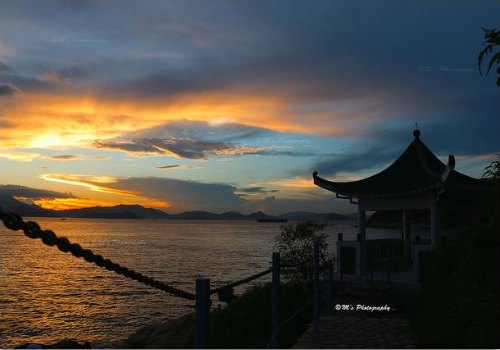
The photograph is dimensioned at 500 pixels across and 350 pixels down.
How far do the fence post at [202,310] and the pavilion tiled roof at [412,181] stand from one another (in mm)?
11097

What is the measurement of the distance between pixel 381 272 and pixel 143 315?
22.5 metres

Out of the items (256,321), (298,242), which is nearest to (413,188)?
(256,321)

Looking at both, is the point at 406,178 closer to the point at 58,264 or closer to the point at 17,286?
the point at 17,286

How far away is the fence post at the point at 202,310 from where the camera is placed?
10.5 ft

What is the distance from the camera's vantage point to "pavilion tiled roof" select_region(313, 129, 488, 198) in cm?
1415

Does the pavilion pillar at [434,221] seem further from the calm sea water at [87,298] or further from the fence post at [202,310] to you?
the calm sea water at [87,298]

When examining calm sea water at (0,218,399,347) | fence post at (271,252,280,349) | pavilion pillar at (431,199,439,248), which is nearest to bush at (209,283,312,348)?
pavilion pillar at (431,199,439,248)

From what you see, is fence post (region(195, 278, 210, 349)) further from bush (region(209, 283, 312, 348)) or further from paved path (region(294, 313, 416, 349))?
bush (region(209, 283, 312, 348))

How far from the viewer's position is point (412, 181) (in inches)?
606

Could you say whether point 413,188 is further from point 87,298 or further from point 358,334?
point 87,298

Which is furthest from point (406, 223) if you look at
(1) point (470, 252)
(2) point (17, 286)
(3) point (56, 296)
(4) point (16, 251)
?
(4) point (16, 251)

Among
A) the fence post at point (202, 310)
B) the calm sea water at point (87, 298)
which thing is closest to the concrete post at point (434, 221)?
the fence post at point (202, 310)

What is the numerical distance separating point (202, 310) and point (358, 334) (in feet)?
22.7

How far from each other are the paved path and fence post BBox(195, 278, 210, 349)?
5239 millimetres
